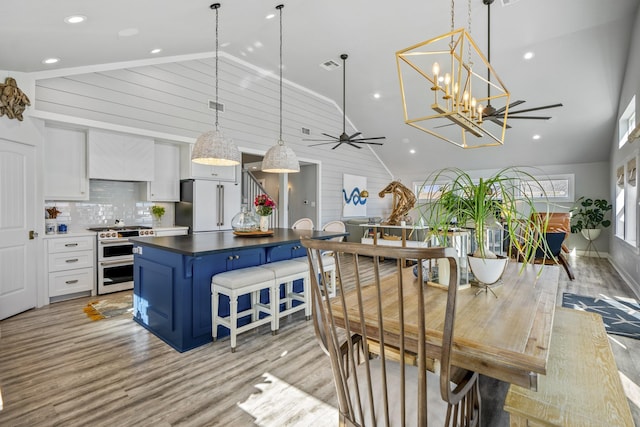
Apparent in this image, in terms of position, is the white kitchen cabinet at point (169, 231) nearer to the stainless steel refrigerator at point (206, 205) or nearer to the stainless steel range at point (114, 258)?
the stainless steel refrigerator at point (206, 205)

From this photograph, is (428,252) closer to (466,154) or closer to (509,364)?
(509,364)

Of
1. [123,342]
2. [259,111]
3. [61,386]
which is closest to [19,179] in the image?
[123,342]

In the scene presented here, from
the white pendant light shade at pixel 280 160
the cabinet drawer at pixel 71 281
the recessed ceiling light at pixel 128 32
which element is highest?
the recessed ceiling light at pixel 128 32

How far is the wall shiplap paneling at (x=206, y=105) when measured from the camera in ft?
13.5

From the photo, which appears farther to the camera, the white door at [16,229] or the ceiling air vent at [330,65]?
the ceiling air vent at [330,65]

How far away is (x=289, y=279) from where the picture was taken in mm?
2994

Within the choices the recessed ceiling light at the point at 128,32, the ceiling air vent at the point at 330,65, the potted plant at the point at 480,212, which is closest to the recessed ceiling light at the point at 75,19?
the recessed ceiling light at the point at 128,32

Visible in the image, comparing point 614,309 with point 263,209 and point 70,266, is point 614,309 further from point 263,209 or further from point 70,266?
point 70,266

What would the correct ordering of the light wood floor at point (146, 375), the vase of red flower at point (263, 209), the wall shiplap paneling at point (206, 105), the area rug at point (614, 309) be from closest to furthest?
1. the light wood floor at point (146, 375)
2. the area rug at point (614, 309)
3. the vase of red flower at point (263, 209)
4. the wall shiplap paneling at point (206, 105)

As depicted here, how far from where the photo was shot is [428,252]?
2.60 ft

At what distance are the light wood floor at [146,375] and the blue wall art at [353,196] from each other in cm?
549

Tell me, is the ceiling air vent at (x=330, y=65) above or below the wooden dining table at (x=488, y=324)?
above

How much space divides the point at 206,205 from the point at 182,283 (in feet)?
9.30

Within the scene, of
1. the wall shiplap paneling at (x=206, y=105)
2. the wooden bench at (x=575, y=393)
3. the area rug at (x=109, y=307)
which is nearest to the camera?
the wooden bench at (x=575, y=393)
